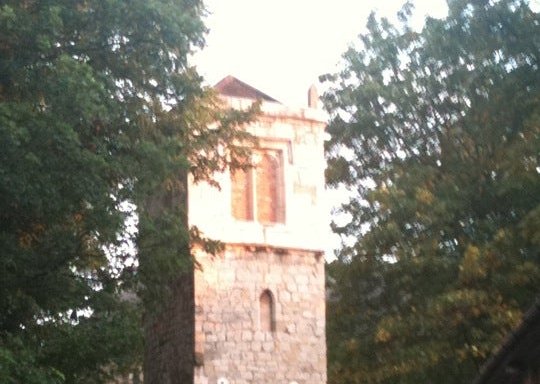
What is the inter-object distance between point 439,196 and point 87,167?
732cm

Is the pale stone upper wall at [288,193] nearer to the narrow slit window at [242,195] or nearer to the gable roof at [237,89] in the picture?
the narrow slit window at [242,195]

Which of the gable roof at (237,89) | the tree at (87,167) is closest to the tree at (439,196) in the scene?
the gable roof at (237,89)

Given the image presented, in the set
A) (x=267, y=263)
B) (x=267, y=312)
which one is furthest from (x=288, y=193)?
(x=267, y=312)

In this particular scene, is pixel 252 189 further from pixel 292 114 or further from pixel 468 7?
pixel 468 7

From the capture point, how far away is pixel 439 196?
60.5 ft

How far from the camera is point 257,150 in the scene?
1800cm

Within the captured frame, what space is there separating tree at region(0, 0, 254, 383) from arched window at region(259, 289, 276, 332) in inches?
125

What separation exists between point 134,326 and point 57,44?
Result: 11.6ft

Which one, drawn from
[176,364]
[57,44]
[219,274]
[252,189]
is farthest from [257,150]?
[57,44]

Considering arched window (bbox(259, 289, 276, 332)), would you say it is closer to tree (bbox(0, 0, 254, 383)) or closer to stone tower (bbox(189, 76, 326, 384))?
stone tower (bbox(189, 76, 326, 384))

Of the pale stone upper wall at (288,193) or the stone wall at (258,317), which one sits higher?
the pale stone upper wall at (288,193)

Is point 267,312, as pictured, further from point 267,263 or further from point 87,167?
point 87,167

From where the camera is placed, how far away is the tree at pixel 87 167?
12656mm

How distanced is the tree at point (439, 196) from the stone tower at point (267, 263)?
1084mm
